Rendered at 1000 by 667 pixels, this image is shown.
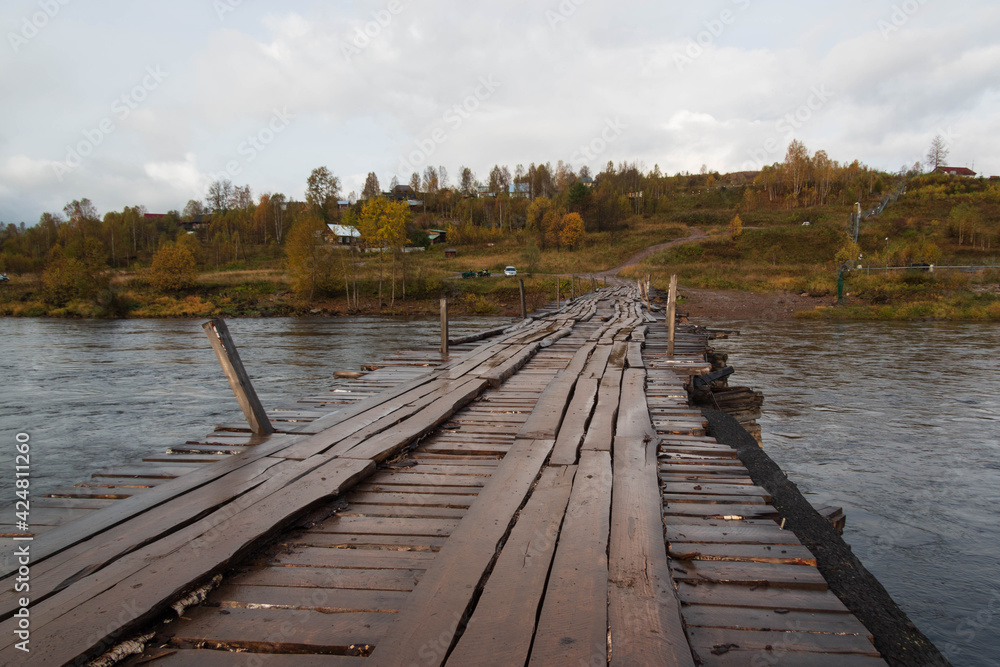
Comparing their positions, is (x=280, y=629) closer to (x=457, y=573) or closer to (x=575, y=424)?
(x=457, y=573)

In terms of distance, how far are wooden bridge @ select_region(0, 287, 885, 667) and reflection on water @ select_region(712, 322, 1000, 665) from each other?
8.36ft

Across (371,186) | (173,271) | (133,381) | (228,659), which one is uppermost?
(371,186)

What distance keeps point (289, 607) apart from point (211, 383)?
13.4 meters

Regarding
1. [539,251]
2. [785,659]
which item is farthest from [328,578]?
[539,251]

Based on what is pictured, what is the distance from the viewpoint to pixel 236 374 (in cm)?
409

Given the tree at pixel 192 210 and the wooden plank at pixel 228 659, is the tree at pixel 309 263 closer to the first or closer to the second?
the wooden plank at pixel 228 659

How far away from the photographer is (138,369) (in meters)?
15.7

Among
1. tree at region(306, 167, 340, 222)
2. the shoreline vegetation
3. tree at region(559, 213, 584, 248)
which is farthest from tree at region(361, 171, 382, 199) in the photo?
tree at region(559, 213, 584, 248)

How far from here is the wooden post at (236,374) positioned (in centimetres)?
400

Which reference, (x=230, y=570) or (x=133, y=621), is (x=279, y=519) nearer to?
(x=230, y=570)

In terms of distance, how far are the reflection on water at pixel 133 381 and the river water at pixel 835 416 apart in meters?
0.06

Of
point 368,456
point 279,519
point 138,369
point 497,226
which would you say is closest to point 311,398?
point 368,456

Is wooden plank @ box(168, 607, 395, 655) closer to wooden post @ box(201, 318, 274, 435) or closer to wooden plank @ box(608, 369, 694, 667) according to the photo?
wooden plank @ box(608, 369, 694, 667)

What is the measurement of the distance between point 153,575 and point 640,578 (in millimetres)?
1836
